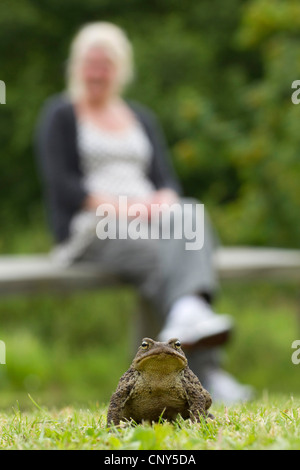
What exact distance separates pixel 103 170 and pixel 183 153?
533cm

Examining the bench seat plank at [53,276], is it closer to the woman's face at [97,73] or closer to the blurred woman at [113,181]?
the blurred woman at [113,181]

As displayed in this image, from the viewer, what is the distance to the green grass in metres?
1.72

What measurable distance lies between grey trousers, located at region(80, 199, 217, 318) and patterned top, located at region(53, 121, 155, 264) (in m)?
0.15

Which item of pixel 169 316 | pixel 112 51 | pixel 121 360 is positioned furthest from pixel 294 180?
pixel 169 316

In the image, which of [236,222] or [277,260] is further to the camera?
[236,222]

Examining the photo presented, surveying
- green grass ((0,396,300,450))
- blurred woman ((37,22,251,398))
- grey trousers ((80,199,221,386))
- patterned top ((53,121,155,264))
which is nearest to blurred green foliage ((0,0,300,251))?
blurred woman ((37,22,251,398))

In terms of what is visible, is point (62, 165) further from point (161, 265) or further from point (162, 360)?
point (162, 360)

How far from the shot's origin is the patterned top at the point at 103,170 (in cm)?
504

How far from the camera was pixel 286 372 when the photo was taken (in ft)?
21.4

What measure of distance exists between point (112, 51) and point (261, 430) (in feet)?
13.2

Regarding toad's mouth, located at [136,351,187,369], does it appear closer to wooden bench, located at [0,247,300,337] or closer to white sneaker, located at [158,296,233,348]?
white sneaker, located at [158,296,233,348]

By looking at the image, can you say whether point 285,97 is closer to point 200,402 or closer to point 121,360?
point 121,360

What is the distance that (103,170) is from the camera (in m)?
5.13

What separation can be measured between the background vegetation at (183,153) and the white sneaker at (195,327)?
1.64 metres
